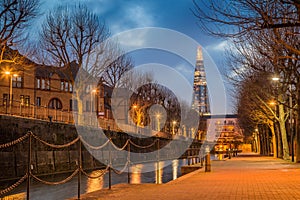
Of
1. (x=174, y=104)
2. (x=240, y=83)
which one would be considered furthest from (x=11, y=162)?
(x=174, y=104)

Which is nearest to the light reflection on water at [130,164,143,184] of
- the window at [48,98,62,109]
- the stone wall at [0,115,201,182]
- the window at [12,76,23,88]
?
the stone wall at [0,115,201,182]

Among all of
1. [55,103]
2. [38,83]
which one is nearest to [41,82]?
[38,83]

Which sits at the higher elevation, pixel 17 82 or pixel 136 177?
pixel 17 82

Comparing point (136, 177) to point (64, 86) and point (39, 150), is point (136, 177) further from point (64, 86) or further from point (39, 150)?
point (64, 86)

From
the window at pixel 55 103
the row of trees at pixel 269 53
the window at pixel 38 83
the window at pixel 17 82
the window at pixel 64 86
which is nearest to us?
the row of trees at pixel 269 53

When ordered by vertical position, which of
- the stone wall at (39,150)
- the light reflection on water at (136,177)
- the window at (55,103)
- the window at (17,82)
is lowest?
Result: the light reflection on water at (136,177)

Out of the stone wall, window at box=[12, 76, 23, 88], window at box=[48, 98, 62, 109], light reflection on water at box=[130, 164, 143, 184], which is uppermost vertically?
window at box=[12, 76, 23, 88]

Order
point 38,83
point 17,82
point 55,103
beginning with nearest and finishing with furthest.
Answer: point 17,82
point 38,83
point 55,103

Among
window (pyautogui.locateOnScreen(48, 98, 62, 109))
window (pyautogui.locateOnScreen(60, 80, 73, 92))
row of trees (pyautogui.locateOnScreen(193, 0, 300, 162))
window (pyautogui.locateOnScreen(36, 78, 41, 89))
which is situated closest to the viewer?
row of trees (pyautogui.locateOnScreen(193, 0, 300, 162))

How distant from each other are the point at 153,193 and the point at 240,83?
25.0 m

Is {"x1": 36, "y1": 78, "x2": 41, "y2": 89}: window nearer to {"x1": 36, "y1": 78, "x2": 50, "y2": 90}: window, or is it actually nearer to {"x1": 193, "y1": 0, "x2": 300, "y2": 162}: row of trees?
{"x1": 36, "y1": 78, "x2": 50, "y2": 90}: window

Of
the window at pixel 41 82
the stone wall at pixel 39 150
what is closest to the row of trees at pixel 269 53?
the stone wall at pixel 39 150

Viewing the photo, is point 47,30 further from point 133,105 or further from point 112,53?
point 133,105

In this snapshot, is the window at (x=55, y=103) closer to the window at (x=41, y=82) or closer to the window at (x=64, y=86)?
the window at (x=64, y=86)
